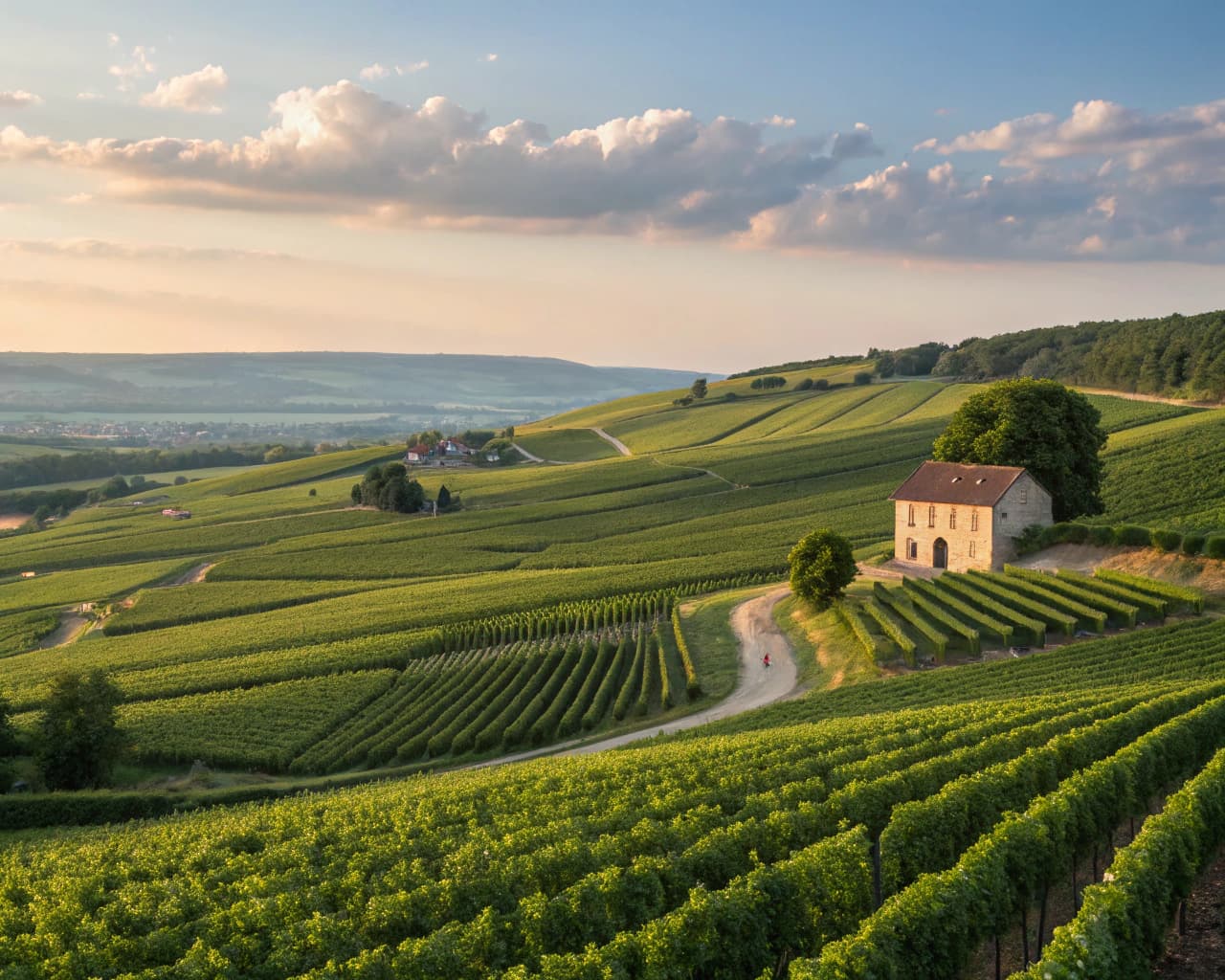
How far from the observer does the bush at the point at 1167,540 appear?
1950 inches

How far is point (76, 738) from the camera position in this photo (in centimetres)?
3688

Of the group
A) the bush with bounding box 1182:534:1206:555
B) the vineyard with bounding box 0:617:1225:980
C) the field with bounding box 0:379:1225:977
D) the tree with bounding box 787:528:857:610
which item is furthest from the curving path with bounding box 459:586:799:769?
the bush with bounding box 1182:534:1206:555

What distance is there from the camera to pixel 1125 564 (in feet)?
169

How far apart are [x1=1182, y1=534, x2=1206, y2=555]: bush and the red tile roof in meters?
10.5

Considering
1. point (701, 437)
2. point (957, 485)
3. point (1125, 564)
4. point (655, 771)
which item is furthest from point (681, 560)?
point (701, 437)

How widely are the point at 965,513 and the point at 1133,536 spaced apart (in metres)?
9.55

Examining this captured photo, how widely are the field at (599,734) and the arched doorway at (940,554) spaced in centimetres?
723

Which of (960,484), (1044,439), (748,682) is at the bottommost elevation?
(748,682)

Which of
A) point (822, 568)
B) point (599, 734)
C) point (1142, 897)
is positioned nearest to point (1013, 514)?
point (822, 568)

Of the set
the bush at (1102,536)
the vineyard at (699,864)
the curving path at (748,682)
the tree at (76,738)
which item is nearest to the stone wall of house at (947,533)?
the bush at (1102,536)

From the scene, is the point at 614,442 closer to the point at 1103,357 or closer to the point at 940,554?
the point at 1103,357

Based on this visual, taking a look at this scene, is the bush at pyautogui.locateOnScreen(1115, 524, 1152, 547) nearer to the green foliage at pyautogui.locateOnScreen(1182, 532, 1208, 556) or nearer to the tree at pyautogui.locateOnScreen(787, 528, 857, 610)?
the green foliage at pyautogui.locateOnScreen(1182, 532, 1208, 556)

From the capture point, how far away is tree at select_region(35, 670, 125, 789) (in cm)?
3688

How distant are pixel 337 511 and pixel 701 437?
57806mm
